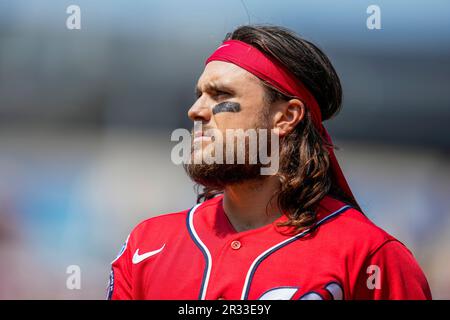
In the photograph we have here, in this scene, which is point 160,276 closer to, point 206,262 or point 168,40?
point 206,262

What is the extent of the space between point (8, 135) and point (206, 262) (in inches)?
139

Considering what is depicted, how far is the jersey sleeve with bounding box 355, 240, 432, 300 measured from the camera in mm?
1912

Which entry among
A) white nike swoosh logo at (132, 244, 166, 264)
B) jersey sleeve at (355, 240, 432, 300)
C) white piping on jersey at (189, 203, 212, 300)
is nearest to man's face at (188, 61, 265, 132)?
white piping on jersey at (189, 203, 212, 300)

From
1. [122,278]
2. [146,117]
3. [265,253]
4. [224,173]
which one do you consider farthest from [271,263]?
[146,117]

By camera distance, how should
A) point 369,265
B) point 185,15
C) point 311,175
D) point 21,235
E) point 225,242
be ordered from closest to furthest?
point 369,265, point 225,242, point 311,175, point 21,235, point 185,15

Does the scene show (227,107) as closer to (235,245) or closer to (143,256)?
(235,245)

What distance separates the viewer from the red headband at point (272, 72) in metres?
2.24

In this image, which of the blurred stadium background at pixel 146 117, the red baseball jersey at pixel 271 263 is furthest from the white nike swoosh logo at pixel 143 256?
the blurred stadium background at pixel 146 117

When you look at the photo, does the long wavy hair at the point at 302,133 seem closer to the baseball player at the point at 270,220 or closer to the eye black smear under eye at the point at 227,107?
the baseball player at the point at 270,220

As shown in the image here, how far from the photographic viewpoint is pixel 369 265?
1.94 metres

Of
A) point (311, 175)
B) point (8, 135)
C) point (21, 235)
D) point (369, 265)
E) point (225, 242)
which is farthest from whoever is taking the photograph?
point (8, 135)

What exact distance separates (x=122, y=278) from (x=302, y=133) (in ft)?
2.60

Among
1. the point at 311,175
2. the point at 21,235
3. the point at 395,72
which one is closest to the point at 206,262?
the point at 311,175

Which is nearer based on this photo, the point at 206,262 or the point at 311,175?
the point at 206,262
